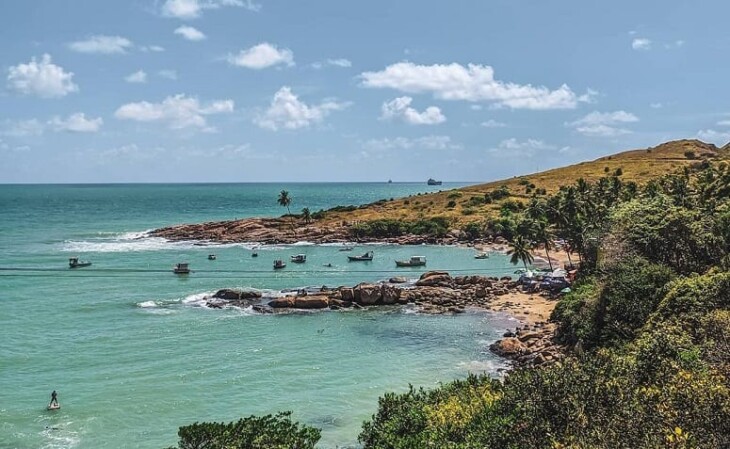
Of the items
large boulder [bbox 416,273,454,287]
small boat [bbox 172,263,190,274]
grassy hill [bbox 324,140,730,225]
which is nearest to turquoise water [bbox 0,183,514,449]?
small boat [bbox 172,263,190,274]

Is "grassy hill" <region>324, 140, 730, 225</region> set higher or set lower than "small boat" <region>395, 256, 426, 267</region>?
higher

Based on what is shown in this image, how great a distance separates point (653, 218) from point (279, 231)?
289 ft

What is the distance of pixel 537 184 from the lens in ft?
541

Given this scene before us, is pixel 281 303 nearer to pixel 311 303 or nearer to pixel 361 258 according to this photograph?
pixel 311 303

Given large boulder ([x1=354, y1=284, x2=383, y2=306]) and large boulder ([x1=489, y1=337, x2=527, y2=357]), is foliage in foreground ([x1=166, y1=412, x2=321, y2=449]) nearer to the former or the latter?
large boulder ([x1=489, y1=337, x2=527, y2=357])

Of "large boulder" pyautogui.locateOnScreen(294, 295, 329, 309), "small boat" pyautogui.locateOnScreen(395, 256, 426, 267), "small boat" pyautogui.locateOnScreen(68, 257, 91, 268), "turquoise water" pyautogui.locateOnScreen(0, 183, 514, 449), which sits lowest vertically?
"turquoise water" pyautogui.locateOnScreen(0, 183, 514, 449)

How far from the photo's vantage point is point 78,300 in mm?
69938

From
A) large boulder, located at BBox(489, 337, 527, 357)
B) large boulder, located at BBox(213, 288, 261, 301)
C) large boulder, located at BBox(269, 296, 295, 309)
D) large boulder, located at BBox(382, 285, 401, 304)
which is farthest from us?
large boulder, located at BBox(213, 288, 261, 301)

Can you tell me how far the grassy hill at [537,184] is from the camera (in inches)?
5463

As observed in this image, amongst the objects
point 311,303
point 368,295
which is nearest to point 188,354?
point 311,303

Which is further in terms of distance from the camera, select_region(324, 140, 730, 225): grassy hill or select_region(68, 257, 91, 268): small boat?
select_region(324, 140, 730, 225): grassy hill

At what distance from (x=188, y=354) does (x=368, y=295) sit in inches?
911

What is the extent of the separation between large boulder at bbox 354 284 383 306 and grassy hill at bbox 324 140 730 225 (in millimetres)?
64450

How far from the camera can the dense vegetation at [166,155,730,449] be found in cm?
1664
